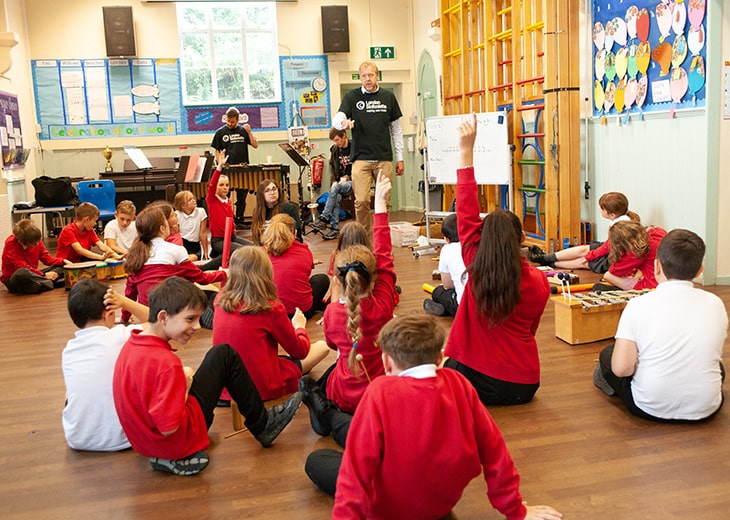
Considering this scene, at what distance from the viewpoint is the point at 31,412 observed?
11.3 feet

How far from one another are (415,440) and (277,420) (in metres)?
1.20

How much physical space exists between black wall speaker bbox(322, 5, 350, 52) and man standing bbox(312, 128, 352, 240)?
1.87 metres

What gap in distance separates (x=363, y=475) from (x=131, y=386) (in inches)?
43.8

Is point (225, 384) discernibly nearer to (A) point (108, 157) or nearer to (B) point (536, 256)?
(B) point (536, 256)

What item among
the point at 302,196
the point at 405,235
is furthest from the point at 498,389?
the point at 302,196

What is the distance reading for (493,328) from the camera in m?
3.07

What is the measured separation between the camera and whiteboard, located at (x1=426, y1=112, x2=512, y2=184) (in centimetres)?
730

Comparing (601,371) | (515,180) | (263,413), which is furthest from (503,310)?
(515,180)

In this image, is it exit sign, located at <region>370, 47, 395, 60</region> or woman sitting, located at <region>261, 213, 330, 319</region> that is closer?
woman sitting, located at <region>261, 213, 330, 319</region>

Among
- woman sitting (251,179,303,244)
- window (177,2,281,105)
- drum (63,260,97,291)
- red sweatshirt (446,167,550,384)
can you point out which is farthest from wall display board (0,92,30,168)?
red sweatshirt (446,167,550,384)

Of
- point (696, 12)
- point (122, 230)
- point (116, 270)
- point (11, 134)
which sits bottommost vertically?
point (116, 270)

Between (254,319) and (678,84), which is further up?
(678,84)

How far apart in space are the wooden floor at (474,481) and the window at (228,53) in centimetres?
897

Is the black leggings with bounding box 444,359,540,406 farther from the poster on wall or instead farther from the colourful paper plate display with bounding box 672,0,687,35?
the poster on wall
